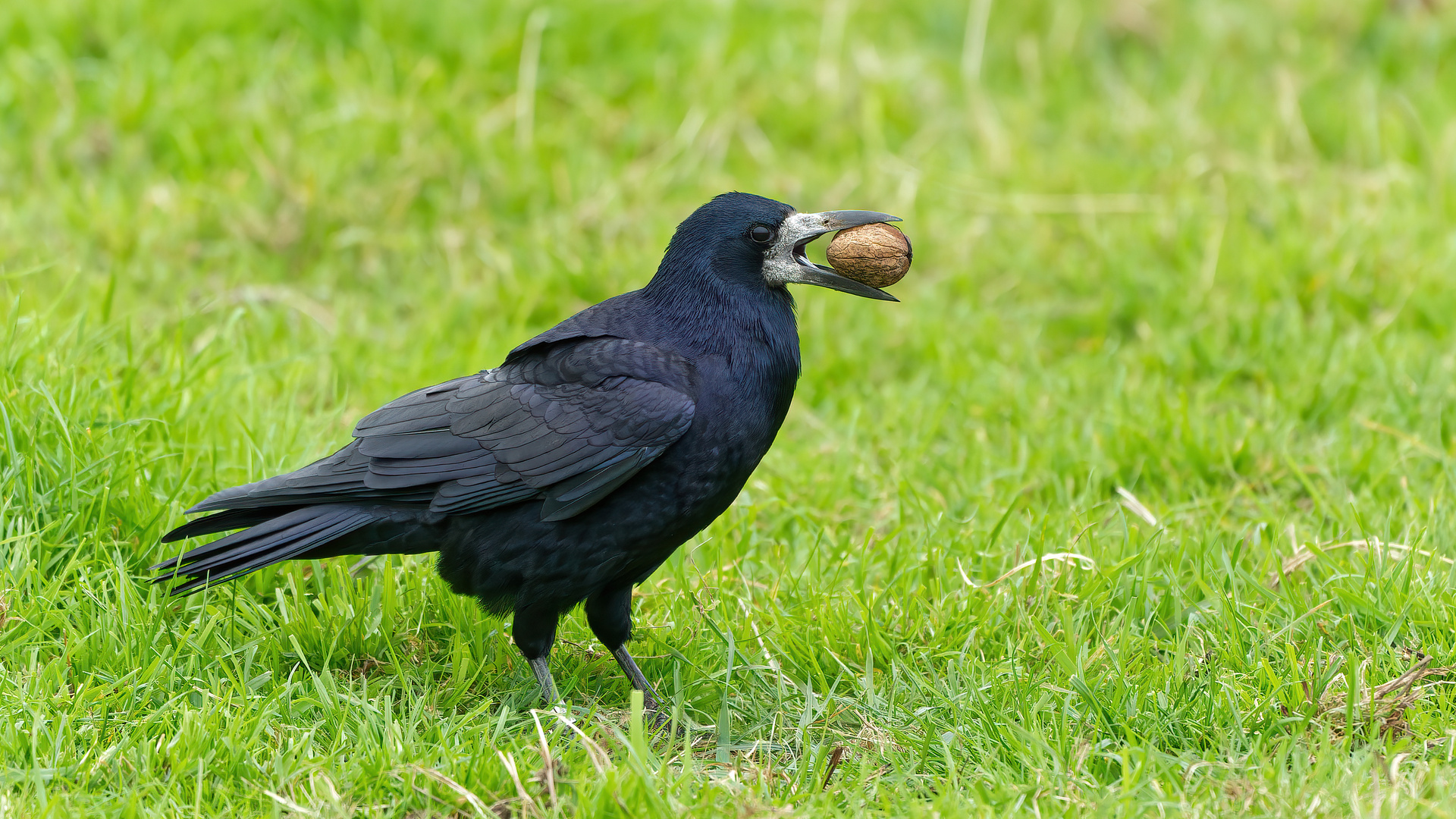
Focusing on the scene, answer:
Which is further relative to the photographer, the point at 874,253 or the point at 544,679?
the point at 874,253

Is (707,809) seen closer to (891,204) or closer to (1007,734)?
(1007,734)

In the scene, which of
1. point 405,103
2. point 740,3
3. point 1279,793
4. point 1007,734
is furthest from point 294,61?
point 1279,793

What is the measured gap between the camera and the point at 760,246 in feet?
11.6

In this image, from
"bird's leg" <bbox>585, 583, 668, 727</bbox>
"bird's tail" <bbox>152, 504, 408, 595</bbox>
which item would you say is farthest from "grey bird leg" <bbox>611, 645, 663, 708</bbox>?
"bird's tail" <bbox>152, 504, 408, 595</bbox>

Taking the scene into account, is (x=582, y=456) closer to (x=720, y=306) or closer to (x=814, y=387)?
(x=720, y=306)

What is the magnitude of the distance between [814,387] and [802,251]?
161 cm

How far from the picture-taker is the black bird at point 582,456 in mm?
3260

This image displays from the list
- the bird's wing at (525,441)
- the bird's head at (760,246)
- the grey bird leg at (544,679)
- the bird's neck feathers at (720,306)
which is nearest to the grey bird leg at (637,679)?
the grey bird leg at (544,679)

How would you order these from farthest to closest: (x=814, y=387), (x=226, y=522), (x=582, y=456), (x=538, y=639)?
(x=814, y=387) → (x=226, y=522) → (x=538, y=639) → (x=582, y=456)

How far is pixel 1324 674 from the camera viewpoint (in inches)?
122

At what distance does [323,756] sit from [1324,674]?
220cm

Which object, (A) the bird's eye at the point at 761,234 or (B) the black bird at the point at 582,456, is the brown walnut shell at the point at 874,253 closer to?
(B) the black bird at the point at 582,456

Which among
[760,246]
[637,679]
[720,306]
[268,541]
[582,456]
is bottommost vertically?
[637,679]

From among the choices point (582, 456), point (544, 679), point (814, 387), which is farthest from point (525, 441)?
point (814, 387)
